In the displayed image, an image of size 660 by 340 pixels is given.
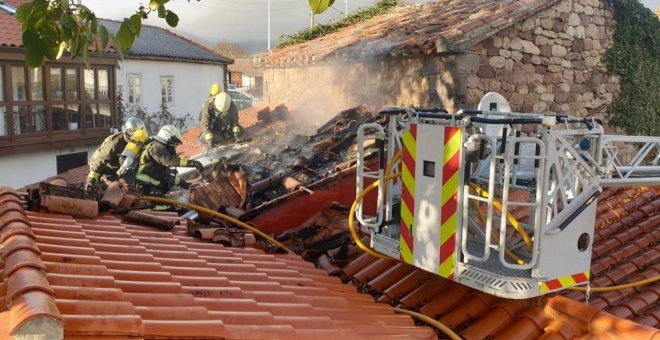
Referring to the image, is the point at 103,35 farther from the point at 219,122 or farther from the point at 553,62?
the point at 219,122

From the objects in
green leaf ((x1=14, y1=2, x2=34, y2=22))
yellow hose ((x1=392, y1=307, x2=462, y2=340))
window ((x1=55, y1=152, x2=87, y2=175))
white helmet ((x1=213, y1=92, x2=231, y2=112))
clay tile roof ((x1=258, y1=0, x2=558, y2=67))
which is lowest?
window ((x1=55, y1=152, x2=87, y2=175))

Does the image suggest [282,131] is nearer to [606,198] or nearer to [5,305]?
[606,198]

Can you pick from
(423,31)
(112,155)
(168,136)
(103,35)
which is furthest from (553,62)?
(103,35)

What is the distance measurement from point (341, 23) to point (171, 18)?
1230 cm

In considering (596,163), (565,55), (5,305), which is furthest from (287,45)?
Result: (5,305)

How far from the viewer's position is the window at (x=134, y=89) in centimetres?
2642

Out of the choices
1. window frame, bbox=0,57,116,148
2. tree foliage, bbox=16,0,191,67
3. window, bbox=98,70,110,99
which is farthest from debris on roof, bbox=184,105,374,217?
window, bbox=98,70,110,99

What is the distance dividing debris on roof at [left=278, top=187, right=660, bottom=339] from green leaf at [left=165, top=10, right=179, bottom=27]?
2522mm

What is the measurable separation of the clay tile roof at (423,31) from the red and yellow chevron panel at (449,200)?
461 cm

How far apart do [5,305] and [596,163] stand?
3.46m

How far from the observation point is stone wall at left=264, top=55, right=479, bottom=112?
8484 mm

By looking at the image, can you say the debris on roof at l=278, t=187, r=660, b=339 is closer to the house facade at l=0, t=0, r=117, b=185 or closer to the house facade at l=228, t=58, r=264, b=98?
the house facade at l=0, t=0, r=117, b=185

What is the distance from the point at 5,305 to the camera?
2.28 metres

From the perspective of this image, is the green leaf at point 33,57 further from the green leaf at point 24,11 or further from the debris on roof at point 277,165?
the debris on roof at point 277,165
